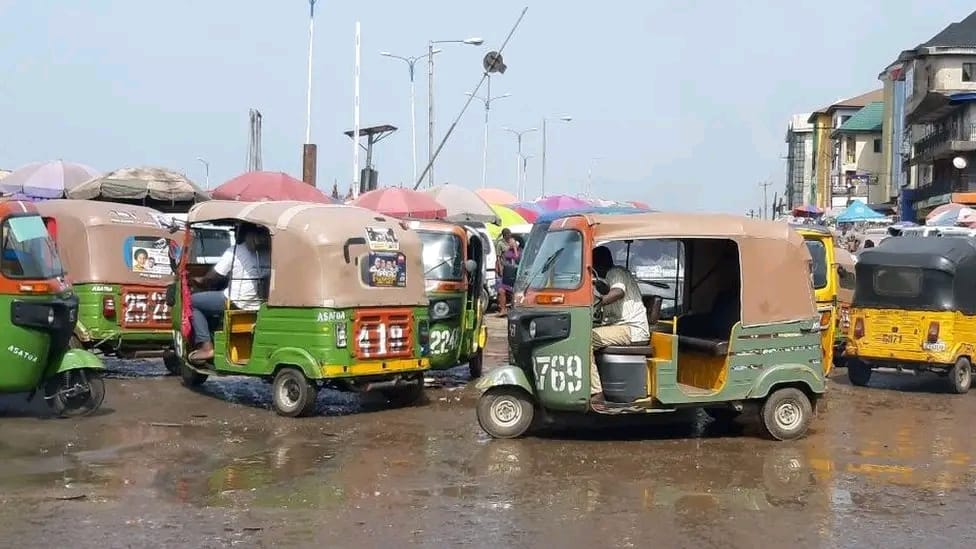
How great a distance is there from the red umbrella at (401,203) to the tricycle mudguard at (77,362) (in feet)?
41.1

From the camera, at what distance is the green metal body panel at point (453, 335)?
12.8 metres

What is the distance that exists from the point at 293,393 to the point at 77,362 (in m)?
2.05

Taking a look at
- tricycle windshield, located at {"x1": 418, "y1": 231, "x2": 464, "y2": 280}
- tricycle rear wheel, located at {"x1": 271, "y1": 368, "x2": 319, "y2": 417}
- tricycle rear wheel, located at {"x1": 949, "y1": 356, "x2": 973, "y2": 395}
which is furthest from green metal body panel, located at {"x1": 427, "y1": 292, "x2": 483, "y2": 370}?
tricycle rear wheel, located at {"x1": 949, "y1": 356, "x2": 973, "y2": 395}

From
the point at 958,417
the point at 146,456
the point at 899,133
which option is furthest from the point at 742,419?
the point at 899,133

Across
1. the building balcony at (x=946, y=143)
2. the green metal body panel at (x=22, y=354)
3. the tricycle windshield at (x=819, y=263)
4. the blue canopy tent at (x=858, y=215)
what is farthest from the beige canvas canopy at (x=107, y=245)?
the building balcony at (x=946, y=143)

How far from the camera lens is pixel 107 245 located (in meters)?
13.3

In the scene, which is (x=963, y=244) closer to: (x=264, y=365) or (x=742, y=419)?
(x=742, y=419)

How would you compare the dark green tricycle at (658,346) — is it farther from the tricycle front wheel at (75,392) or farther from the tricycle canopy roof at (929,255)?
the tricycle canopy roof at (929,255)

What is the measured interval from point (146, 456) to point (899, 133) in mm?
64091

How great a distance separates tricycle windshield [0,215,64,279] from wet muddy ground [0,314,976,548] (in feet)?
4.61

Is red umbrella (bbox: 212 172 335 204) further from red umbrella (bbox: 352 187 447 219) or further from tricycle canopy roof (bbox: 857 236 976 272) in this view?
tricycle canopy roof (bbox: 857 236 976 272)

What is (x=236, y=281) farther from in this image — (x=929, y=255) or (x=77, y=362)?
(x=929, y=255)

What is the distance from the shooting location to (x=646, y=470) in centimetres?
855

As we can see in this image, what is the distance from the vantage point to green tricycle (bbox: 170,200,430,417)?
1069 centimetres
